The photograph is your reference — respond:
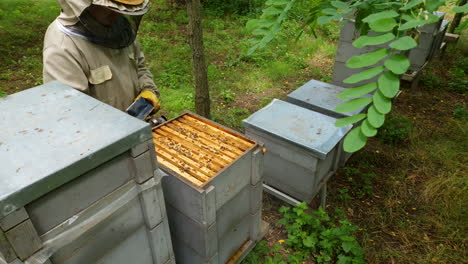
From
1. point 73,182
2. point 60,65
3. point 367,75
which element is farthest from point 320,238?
point 60,65

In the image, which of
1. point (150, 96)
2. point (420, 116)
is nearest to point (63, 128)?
point (150, 96)

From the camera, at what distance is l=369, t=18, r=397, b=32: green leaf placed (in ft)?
4.50

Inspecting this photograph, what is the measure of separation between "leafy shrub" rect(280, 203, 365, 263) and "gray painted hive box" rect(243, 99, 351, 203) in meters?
0.25

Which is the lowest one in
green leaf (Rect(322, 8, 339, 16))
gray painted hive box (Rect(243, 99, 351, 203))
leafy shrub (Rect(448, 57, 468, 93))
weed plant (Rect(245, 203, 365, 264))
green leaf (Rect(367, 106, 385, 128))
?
weed plant (Rect(245, 203, 365, 264))

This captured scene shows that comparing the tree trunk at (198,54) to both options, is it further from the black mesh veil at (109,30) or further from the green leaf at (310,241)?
the green leaf at (310,241)

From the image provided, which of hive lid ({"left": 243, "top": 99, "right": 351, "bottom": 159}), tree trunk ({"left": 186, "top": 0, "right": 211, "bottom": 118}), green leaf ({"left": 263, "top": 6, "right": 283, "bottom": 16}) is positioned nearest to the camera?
green leaf ({"left": 263, "top": 6, "right": 283, "bottom": 16})

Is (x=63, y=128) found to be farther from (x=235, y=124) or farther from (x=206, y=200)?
(x=235, y=124)

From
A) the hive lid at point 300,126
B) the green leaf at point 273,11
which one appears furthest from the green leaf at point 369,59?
the hive lid at point 300,126

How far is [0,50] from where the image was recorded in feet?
25.0

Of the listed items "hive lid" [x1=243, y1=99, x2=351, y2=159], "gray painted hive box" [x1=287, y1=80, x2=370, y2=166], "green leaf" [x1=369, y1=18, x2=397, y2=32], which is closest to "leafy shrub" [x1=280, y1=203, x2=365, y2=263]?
"hive lid" [x1=243, y1=99, x2=351, y2=159]

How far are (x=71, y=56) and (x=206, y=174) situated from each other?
1458mm

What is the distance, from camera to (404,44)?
1.30 meters

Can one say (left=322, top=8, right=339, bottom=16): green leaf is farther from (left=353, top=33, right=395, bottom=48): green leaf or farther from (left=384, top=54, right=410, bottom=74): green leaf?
(left=384, top=54, right=410, bottom=74): green leaf

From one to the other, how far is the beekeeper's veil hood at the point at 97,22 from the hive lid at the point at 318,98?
2.29 m
